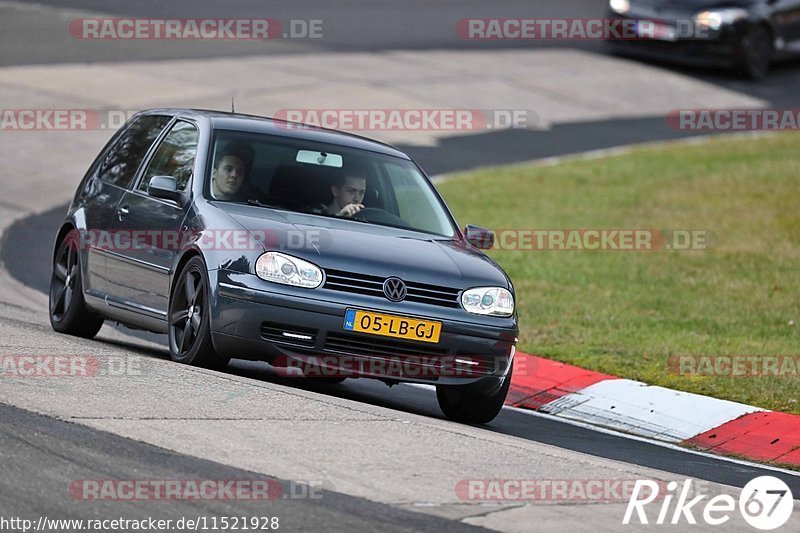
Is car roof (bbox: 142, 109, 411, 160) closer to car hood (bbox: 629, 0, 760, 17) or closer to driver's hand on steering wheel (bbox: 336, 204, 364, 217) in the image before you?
driver's hand on steering wheel (bbox: 336, 204, 364, 217)

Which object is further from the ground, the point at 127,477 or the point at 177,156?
the point at 177,156

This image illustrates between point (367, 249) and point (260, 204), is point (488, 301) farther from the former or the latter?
point (260, 204)

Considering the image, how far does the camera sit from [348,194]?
31.8ft

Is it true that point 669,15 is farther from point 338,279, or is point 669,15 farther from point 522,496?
point 522,496

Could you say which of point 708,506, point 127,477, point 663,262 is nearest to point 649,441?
point 708,506

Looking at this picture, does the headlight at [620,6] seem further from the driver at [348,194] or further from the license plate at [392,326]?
the license plate at [392,326]

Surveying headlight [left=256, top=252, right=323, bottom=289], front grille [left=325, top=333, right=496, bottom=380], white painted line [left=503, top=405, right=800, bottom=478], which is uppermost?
headlight [left=256, top=252, right=323, bottom=289]

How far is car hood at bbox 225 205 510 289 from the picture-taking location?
862 cm

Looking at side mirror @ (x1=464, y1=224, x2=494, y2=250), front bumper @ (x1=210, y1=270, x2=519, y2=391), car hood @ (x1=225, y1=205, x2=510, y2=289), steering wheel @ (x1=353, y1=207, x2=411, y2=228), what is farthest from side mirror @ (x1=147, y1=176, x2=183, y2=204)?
side mirror @ (x1=464, y1=224, x2=494, y2=250)

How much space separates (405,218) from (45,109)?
11.1 m

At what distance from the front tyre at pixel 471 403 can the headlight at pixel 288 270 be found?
47.2 inches

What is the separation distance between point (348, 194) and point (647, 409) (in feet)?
8.96

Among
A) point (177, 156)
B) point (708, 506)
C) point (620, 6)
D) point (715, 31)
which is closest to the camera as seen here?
point (708, 506)

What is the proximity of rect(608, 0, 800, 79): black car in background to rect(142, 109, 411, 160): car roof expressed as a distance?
54.0 feet
